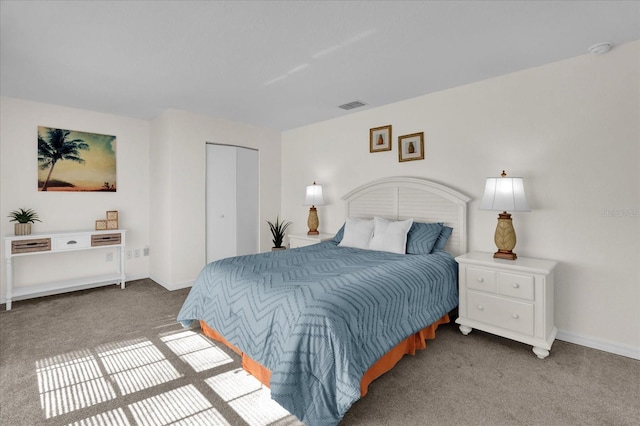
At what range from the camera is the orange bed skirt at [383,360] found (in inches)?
77.6

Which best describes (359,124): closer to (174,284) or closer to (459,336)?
(459,336)

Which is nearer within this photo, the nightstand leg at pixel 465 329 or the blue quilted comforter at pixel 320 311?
the blue quilted comforter at pixel 320 311

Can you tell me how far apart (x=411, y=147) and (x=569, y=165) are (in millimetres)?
1509

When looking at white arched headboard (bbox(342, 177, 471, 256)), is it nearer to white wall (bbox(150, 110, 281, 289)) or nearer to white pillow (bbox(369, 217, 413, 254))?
white pillow (bbox(369, 217, 413, 254))

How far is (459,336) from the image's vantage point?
280cm

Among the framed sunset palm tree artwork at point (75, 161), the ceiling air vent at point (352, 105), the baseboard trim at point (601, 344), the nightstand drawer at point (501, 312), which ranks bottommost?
the baseboard trim at point (601, 344)

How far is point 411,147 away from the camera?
147 inches

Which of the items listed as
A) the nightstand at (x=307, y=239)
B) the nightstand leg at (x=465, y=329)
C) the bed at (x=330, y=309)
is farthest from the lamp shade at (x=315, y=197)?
the nightstand leg at (x=465, y=329)

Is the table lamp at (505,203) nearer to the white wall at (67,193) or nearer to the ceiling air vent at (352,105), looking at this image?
the ceiling air vent at (352,105)

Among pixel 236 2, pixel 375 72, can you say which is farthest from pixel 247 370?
pixel 375 72

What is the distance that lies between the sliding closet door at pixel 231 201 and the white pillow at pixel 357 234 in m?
1.93

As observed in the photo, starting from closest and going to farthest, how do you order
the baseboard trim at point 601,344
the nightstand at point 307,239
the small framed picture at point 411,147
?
the baseboard trim at point 601,344, the small framed picture at point 411,147, the nightstand at point 307,239

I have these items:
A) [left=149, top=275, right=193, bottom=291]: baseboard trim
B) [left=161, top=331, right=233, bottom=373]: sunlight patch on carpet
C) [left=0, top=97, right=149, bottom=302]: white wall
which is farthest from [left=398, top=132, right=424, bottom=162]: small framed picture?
[left=0, top=97, right=149, bottom=302]: white wall

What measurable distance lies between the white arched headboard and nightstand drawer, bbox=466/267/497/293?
0.53m
